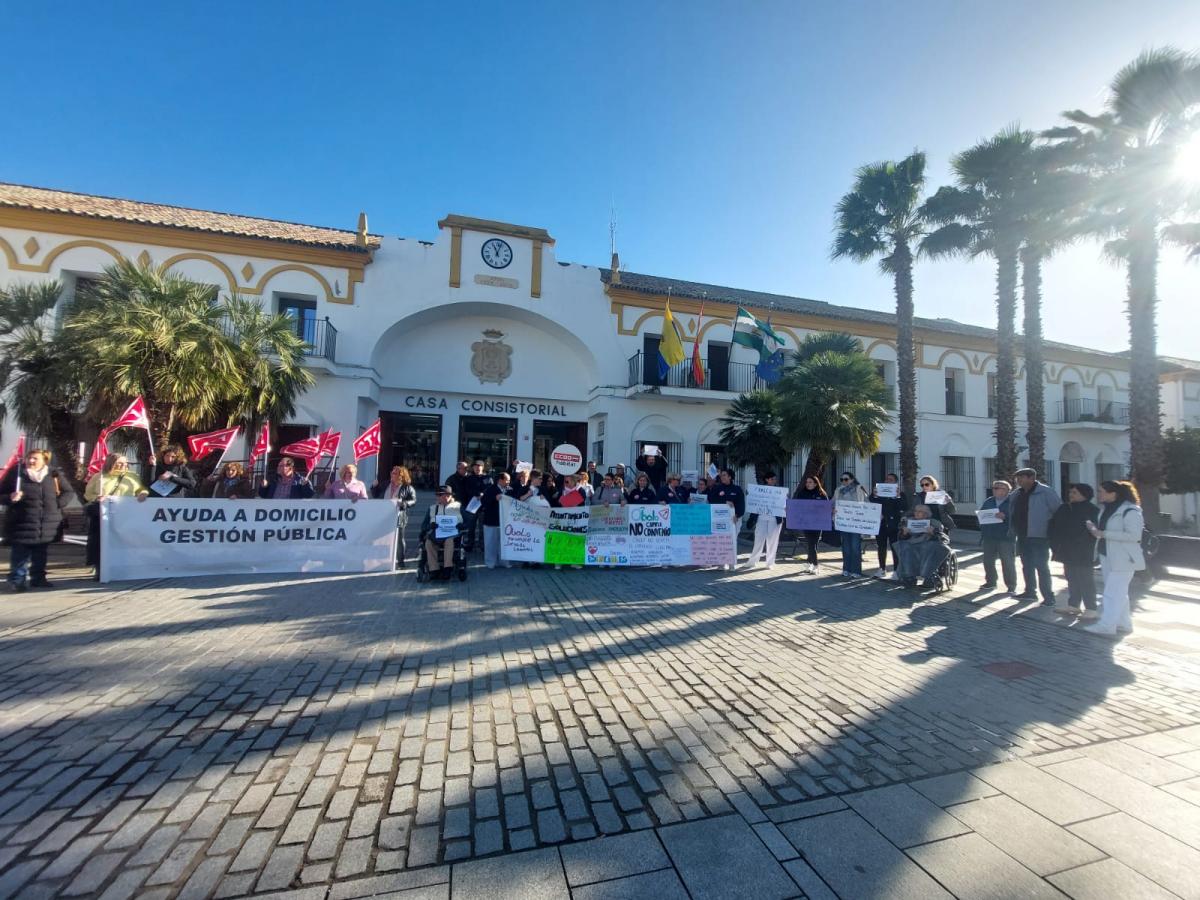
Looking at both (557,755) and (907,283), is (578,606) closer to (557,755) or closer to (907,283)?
(557,755)

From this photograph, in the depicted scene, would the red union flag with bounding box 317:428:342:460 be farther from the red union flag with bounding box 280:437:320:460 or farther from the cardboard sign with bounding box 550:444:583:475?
the cardboard sign with bounding box 550:444:583:475

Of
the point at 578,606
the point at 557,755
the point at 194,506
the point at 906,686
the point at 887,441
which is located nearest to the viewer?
the point at 557,755

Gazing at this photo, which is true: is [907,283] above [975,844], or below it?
above

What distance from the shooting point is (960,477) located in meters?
23.3

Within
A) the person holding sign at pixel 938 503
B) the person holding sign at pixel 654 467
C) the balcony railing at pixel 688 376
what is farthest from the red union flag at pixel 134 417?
the balcony railing at pixel 688 376

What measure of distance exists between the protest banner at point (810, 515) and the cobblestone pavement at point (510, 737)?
350cm

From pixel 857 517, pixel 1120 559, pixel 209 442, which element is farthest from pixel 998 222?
pixel 209 442

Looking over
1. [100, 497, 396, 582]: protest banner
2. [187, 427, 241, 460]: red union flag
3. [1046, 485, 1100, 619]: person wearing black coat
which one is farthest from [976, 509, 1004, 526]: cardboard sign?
[187, 427, 241, 460]: red union flag

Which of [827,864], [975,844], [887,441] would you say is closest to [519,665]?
[827,864]

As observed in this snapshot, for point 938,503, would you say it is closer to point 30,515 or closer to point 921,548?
point 921,548

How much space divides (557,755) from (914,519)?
764cm

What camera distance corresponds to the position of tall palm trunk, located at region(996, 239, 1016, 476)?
15828 millimetres

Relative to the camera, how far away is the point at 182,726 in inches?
130

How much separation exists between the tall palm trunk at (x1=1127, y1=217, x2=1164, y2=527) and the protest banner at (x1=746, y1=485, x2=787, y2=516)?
1023cm
